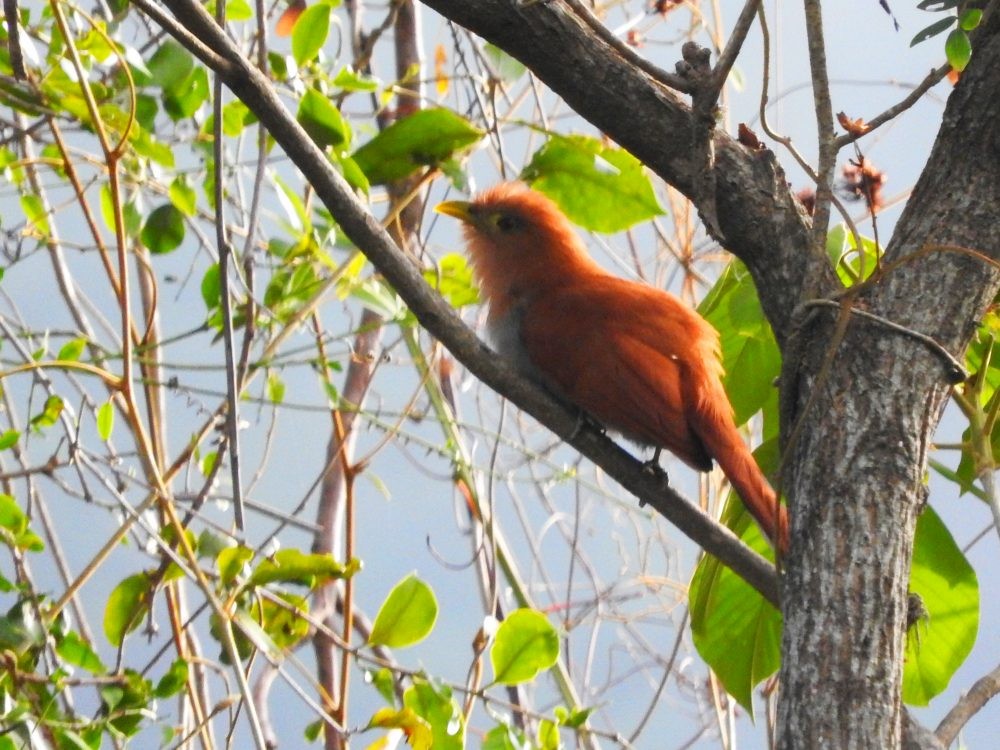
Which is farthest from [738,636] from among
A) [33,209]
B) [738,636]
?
[33,209]

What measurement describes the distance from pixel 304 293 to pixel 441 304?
0.60 meters

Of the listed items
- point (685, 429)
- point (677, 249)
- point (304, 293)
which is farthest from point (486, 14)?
point (677, 249)

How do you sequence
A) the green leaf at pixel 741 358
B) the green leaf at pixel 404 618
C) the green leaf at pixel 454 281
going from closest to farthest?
the green leaf at pixel 404 618, the green leaf at pixel 741 358, the green leaf at pixel 454 281

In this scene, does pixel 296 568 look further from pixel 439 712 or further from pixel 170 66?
pixel 170 66

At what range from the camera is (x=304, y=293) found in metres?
2.38

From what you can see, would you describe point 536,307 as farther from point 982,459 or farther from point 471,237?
point 982,459

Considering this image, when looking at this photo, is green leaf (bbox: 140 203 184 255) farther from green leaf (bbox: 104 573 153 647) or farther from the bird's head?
the bird's head

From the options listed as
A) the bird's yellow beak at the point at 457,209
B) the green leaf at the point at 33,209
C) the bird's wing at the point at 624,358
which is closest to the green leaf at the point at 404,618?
the bird's wing at the point at 624,358

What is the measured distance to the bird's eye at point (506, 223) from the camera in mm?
3268

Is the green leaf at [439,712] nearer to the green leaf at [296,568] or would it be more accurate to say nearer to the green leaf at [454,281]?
the green leaf at [296,568]

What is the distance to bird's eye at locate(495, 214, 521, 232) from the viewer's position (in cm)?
327

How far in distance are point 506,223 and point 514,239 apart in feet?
0.20

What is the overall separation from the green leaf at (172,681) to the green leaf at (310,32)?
1.09 m

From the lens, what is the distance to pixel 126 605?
2.03 metres
